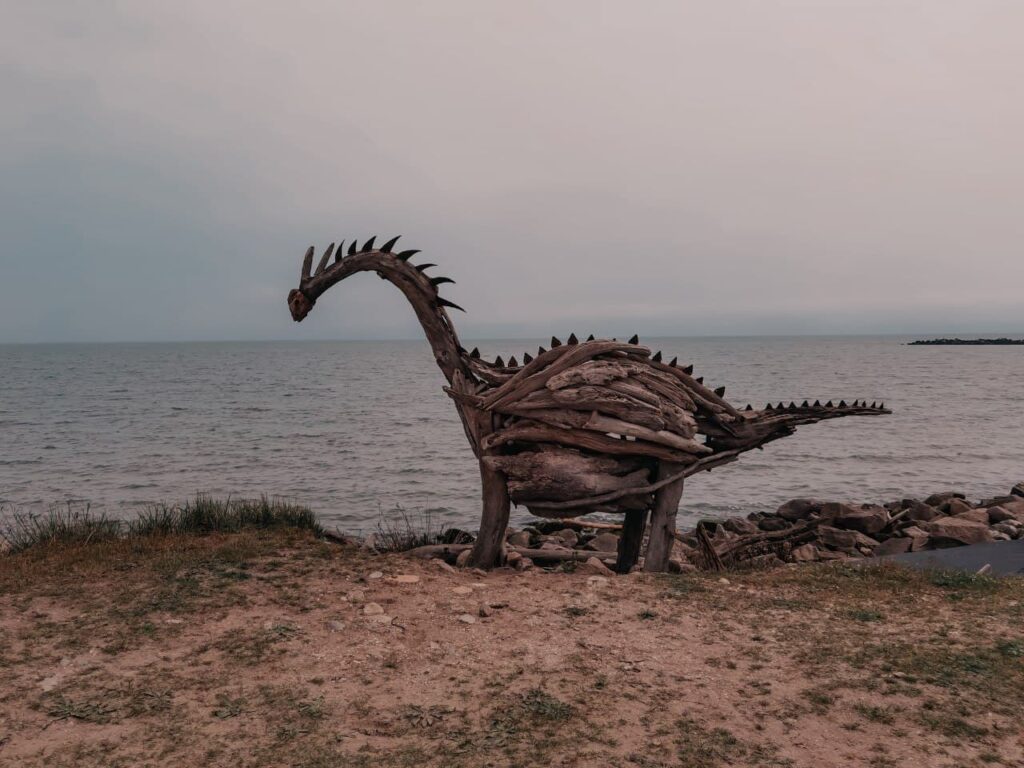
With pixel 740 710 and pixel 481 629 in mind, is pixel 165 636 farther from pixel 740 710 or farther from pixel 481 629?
pixel 740 710

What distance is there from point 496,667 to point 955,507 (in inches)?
525

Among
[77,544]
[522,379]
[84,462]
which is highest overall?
[522,379]

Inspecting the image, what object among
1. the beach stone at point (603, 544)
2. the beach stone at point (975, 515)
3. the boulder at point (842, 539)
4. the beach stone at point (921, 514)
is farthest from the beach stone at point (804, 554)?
the beach stone at point (975, 515)

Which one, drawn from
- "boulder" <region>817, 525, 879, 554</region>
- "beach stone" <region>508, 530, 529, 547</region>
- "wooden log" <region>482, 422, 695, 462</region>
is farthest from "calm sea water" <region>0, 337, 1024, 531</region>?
"wooden log" <region>482, 422, 695, 462</region>

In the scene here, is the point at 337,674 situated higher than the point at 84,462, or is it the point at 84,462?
the point at 337,674

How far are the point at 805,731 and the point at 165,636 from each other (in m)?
4.39

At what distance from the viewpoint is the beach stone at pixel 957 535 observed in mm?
11328

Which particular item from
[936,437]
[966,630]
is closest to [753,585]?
[966,630]

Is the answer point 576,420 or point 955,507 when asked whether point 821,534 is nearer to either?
point 955,507

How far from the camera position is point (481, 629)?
572cm

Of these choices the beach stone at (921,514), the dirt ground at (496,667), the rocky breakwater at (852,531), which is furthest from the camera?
the beach stone at (921,514)

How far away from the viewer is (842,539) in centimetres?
1210

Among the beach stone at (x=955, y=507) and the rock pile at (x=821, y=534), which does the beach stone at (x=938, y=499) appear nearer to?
the rock pile at (x=821, y=534)

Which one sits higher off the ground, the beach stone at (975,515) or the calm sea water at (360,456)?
the beach stone at (975,515)
